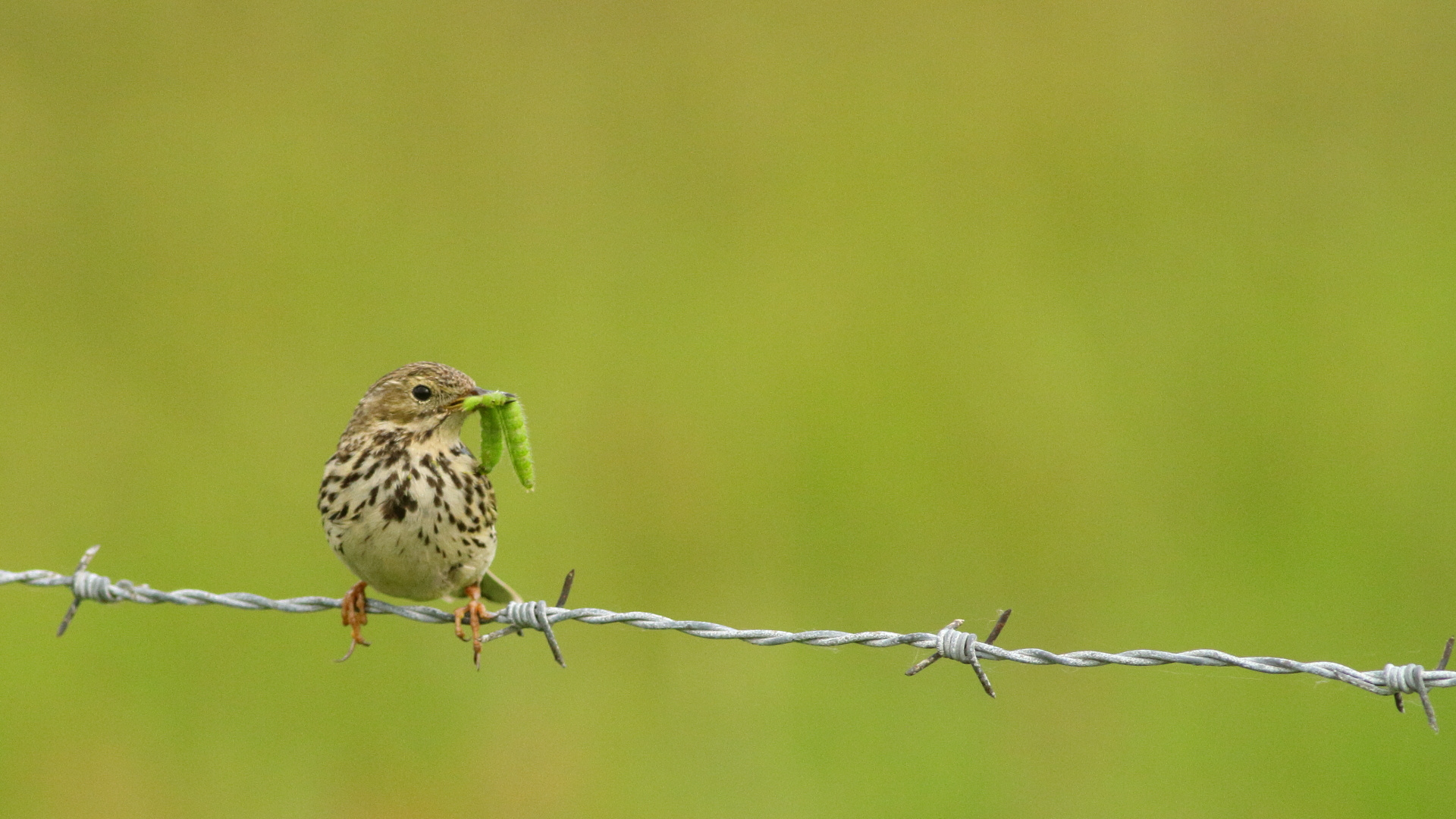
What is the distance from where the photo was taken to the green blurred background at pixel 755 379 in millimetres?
8172

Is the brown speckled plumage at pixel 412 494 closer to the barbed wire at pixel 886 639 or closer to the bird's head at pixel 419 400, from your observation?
the bird's head at pixel 419 400

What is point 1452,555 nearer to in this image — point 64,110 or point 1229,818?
point 1229,818

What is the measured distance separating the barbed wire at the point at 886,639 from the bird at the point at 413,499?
0.21 meters

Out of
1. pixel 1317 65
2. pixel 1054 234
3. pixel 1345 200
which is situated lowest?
pixel 1054 234

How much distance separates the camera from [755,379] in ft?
37.1

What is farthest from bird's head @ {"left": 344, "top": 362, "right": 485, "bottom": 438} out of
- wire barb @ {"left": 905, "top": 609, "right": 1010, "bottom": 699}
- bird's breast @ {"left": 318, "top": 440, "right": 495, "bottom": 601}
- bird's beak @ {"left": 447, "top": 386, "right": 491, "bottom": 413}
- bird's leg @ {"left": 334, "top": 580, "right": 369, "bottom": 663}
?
wire barb @ {"left": 905, "top": 609, "right": 1010, "bottom": 699}

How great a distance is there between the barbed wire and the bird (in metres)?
0.21

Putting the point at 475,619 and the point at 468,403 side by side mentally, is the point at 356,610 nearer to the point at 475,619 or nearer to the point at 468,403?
the point at 475,619

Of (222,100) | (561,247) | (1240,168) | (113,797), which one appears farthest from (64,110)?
(1240,168)

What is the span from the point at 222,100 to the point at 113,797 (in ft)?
22.4

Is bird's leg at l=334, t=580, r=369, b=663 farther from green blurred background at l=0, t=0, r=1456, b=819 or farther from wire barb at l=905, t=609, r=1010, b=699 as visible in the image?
wire barb at l=905, t=609, r=1010, b=699

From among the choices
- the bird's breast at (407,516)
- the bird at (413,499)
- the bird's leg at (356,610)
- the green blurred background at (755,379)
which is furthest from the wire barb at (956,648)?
the green blurred background at (755,379)

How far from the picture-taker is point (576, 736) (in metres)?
8.23

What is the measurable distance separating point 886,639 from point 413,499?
2192mm
